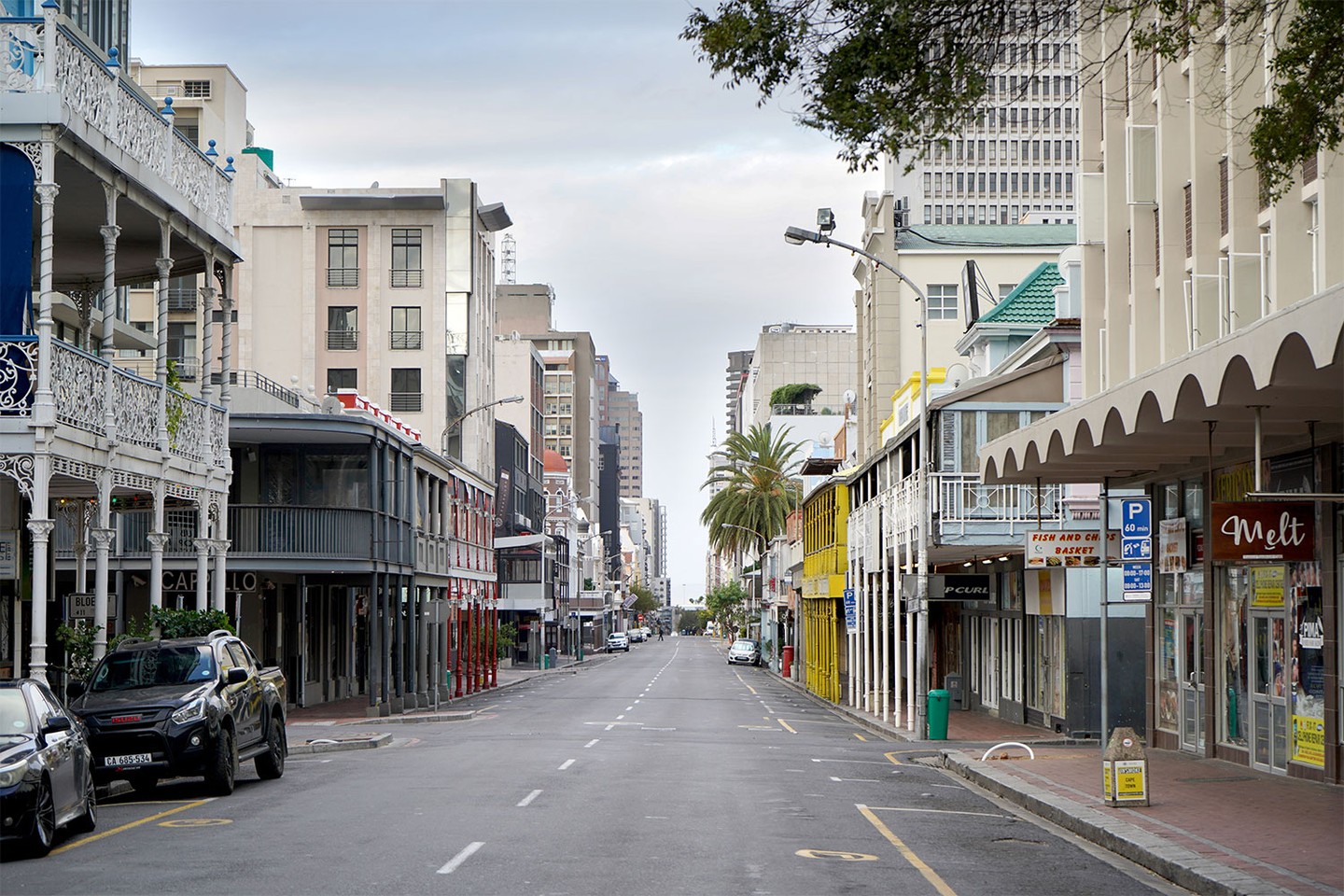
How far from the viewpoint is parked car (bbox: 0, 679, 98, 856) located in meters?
12.8

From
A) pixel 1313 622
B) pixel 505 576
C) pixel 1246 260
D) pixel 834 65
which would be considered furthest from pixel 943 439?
pixel 505 576

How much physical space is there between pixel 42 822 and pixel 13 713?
126cm

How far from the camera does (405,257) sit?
246 ft

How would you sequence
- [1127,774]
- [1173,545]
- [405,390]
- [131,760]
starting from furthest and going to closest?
[405,390]
[1173,545]
[131,760]
[1127,774]

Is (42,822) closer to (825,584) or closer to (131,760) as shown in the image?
(131,760)

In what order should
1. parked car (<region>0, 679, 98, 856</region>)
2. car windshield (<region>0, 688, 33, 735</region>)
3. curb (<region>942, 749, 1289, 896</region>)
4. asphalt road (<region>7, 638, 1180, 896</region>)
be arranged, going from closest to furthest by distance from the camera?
curb (<region>942, 749, 1289, 896</region>) < asphalt road (<region>7, 638, 1180, 896</region>) < parked car (<region>0, 679, 98, 856</region>) < car windshield (<region>0, 688, 33, 735</region>)

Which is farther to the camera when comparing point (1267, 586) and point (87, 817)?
point (1267, 586)

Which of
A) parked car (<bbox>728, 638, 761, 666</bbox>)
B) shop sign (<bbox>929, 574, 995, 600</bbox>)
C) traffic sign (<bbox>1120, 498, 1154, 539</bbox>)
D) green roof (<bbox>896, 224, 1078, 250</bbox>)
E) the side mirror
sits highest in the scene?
green roof (<bbox>896, 224, 1078, 250</bbox>)

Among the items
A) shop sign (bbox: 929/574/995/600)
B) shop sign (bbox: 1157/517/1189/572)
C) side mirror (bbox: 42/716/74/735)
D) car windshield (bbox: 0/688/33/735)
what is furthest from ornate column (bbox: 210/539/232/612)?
shop sign (bbox: 929/574/995/600)

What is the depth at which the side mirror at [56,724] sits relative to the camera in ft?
45.9

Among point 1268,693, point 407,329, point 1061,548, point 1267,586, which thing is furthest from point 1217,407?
point 407,329

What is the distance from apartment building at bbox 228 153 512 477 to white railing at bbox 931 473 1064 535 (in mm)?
46766

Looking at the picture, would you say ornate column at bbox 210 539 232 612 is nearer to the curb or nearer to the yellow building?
the curb

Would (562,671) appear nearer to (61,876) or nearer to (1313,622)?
(1313,622)
